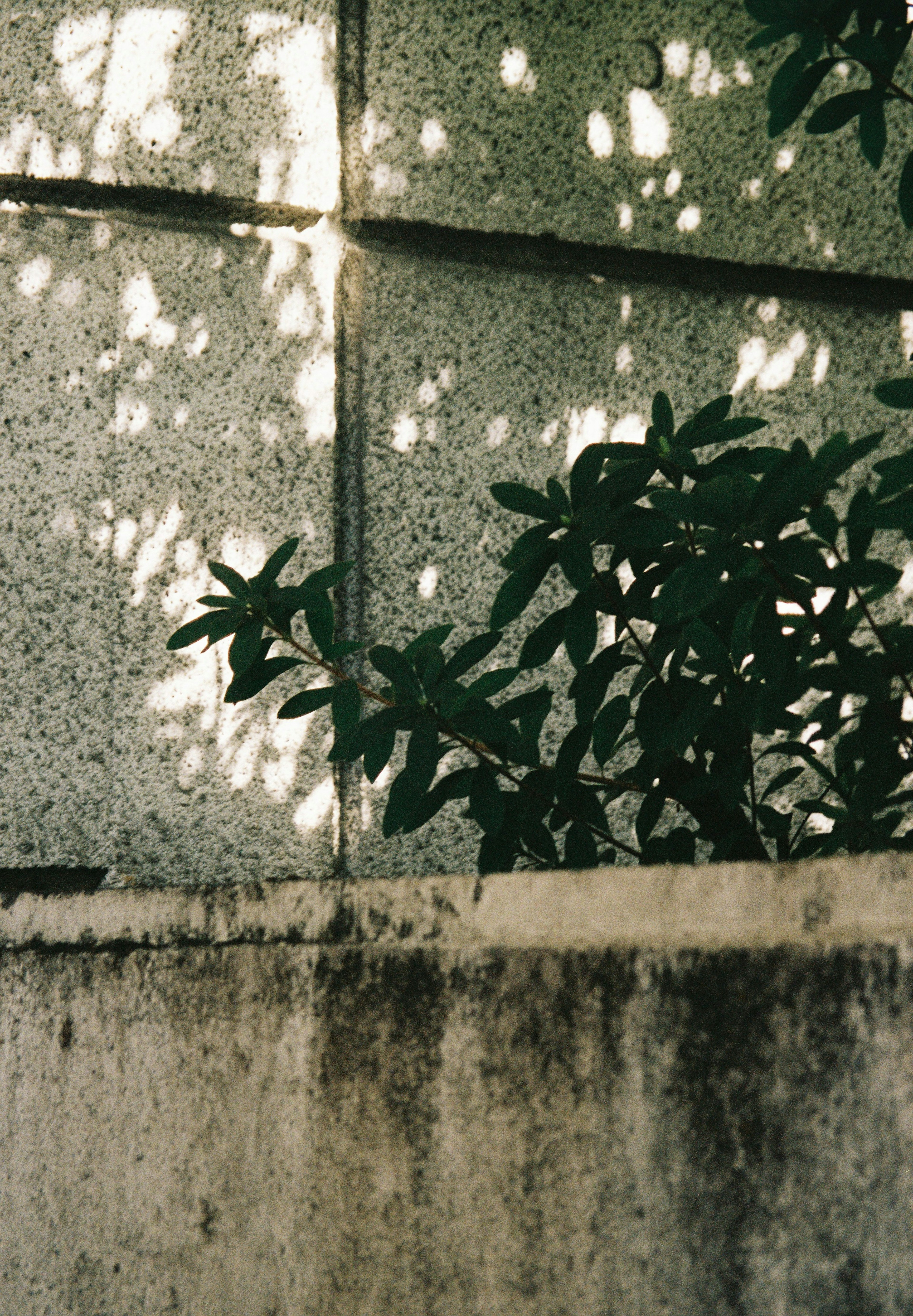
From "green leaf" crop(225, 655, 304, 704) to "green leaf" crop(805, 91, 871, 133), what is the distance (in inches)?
46.7

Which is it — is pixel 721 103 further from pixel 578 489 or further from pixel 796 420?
pixel 578 489

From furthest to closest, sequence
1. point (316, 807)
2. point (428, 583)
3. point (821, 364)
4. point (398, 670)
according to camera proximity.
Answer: point (821, 364)
point (428, 583)
point (316, 807)
point (398, 670)

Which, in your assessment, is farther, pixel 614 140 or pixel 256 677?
pixel 614 140

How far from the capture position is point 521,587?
1562 millimetres

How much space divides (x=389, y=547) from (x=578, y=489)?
1301 millimetres

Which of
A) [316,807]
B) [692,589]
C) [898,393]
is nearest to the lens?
[692,589]

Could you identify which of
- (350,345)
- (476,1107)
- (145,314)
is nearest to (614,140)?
(350,345)

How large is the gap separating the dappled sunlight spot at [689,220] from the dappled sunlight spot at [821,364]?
0.52m

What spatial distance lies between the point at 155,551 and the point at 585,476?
152cm

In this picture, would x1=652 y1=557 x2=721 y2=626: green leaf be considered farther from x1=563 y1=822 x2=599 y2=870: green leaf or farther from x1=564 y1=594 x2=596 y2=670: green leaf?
x1=563 y1=822 x2=599 y2=870: green leaf

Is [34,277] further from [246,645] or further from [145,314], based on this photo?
[246,645]

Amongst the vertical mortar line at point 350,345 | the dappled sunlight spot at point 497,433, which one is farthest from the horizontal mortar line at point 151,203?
the dappled sunlight spot at point 497,433

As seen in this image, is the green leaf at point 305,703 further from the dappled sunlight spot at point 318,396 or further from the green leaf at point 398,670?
the dappled sunlight spot at point 318,396

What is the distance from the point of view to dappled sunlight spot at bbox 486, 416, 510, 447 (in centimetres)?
283
